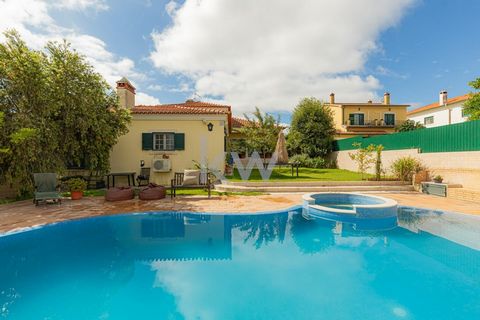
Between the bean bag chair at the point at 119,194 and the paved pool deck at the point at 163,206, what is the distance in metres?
0.34

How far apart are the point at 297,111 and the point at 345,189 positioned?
1486 cm

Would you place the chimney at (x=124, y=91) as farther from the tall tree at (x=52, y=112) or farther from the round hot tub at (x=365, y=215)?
the round hot tub at (x=365, y=215)

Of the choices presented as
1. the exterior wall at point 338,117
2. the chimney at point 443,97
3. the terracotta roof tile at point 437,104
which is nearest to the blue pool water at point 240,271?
the exterior wall at point 338,117

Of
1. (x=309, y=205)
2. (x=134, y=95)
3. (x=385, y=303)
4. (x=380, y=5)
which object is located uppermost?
(x=380, y=5)

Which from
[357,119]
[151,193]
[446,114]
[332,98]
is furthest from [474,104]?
[151,193]

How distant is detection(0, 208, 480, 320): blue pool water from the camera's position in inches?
144

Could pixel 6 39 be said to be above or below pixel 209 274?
above

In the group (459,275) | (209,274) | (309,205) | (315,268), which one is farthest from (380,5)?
(209,274)

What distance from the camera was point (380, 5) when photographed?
34.3ft

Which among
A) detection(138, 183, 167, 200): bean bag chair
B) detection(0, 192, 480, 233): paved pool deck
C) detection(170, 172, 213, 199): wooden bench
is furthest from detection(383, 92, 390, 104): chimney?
detection(138, 183, 167, 200): bean bag chair

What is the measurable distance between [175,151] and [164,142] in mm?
965

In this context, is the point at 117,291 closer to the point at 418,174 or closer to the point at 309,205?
the point at 309,205

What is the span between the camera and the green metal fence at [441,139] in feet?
34.9

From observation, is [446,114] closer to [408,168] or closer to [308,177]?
[408,168]
